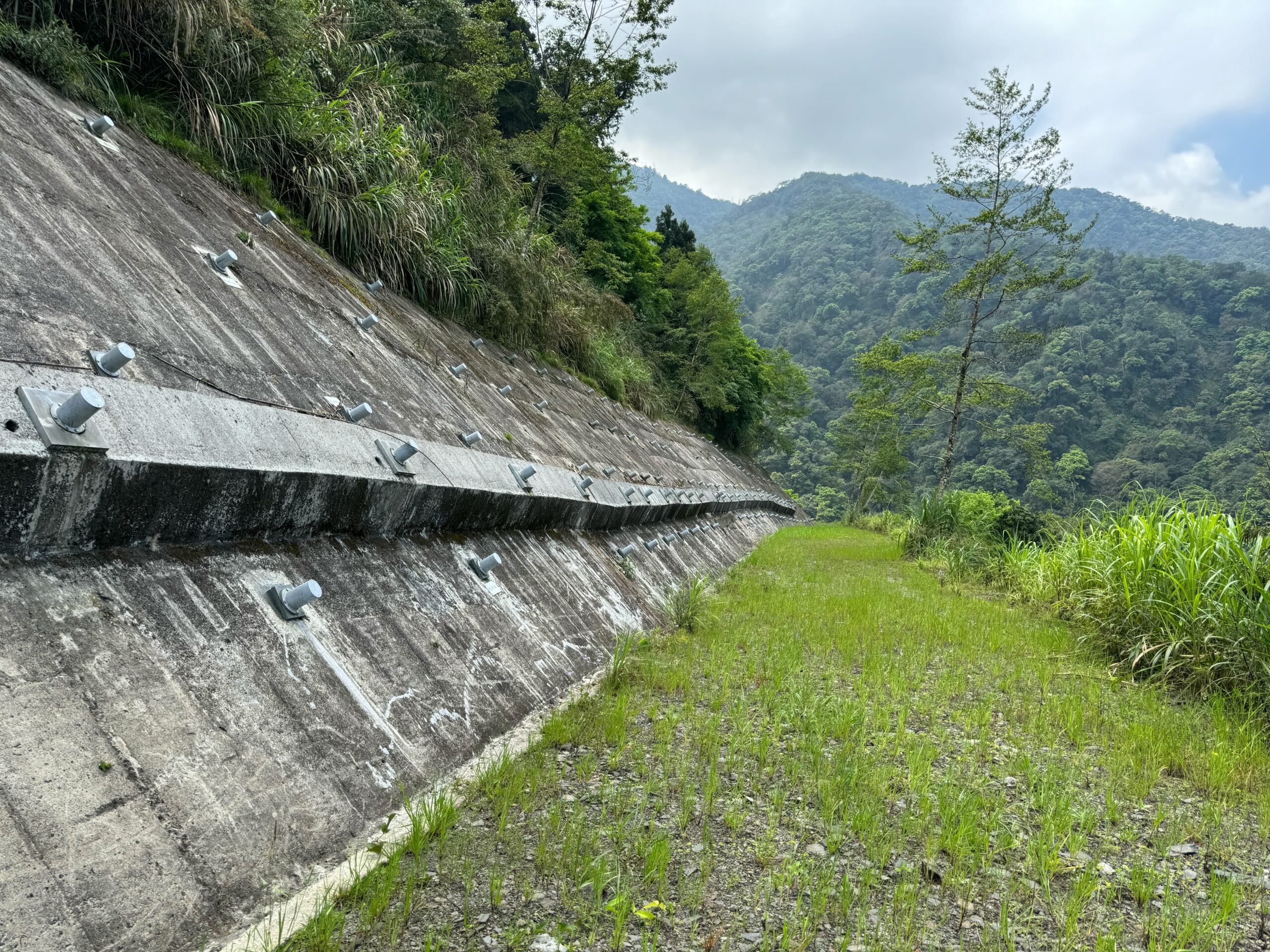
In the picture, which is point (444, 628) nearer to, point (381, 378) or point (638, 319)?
point (381, 378)

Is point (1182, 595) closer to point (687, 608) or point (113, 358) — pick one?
point (687, 608)

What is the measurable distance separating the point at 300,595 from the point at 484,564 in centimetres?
154

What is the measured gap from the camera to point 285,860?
1950 millimetres

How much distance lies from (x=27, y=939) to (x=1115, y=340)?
74427 mm

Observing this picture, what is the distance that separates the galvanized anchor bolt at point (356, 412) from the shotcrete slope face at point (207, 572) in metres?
0.09

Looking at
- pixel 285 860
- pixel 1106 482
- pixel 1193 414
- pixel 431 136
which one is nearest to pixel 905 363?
pixel 431 136

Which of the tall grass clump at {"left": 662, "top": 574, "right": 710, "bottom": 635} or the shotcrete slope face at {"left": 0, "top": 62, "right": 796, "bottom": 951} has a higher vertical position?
the shotcrete slope face at {"left": 0, "top": 62, "right": 796, "bottom": 951}

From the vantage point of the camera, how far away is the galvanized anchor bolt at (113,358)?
8.17 ft

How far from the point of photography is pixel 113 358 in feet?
8.21

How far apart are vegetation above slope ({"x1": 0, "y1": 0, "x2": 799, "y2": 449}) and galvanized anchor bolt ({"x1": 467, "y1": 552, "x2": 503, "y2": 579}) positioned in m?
3.90

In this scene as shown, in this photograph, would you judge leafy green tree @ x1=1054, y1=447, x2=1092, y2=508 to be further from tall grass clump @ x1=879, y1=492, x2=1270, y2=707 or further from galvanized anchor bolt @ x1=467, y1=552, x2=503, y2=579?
galvanized anchor bolt @ x1=467, y1=552, x2=503, y2=579

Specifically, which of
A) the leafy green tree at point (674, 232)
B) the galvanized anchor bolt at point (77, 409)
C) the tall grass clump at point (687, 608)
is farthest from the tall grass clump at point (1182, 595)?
the leafy green tree at point (674, 232)

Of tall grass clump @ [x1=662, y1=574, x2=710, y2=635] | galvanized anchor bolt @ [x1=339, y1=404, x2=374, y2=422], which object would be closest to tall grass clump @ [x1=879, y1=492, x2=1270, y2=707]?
tall grass clump @ [x1=662, y1=574, x2=710, y2=635]

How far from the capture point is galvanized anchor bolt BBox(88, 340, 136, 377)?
2.49 meters
